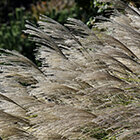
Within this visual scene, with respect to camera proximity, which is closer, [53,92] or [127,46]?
[53,92]

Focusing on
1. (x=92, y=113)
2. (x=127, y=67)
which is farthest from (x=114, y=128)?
(x=127, y=67)

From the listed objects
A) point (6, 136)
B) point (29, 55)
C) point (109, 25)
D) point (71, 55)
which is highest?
point (109, 25)

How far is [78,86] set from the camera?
226 centimetres

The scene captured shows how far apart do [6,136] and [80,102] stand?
0.59 metres

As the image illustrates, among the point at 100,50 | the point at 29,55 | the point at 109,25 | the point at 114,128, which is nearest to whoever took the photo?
the point at 114,128

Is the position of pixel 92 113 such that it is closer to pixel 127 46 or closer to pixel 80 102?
pixel 80 102

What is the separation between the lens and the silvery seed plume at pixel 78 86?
2039 millimetres

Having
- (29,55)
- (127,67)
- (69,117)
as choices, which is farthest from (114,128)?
(29,55)

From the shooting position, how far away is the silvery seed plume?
204 cm

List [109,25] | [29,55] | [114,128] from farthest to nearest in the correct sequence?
[29,55], [109,25], [114,128]

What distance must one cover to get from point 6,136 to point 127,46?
118 centimetres

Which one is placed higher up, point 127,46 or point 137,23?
point 137,23

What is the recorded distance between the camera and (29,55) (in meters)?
5.75

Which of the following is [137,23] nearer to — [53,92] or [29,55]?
[53,92]
